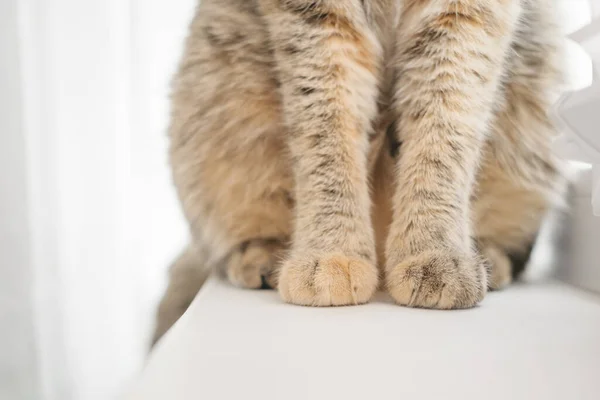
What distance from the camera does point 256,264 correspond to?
1065 millimetres

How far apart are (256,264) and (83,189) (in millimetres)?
823

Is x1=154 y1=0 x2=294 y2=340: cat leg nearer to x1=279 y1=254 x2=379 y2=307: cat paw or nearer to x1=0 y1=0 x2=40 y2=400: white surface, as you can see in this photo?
x1=279 y1=254 x2=379 y2=307: cat paw

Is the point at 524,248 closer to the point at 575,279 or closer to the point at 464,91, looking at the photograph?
the point at 575,279

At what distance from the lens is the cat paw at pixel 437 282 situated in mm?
842

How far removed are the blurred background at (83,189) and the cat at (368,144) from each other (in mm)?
424

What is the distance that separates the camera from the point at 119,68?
1728 mm

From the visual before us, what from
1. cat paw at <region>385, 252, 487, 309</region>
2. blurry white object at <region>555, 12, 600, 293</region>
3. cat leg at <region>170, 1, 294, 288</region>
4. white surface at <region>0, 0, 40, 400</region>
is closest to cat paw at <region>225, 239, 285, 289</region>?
cat leg at <region>170, 1, 294, 288</region>

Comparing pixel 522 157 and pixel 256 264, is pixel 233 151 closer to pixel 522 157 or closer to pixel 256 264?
pixel 256 264

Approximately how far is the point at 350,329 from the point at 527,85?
0.62 metres

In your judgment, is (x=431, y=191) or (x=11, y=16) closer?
(x=431, y=191)

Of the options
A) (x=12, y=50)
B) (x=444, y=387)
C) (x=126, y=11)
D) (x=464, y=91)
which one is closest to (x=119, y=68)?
(x=126, y=11)

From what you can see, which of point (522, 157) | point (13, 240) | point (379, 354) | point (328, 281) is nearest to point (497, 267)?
point (522, 157)

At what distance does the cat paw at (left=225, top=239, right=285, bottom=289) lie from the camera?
1.05 m

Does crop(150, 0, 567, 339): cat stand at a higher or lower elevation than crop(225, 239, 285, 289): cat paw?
higher
